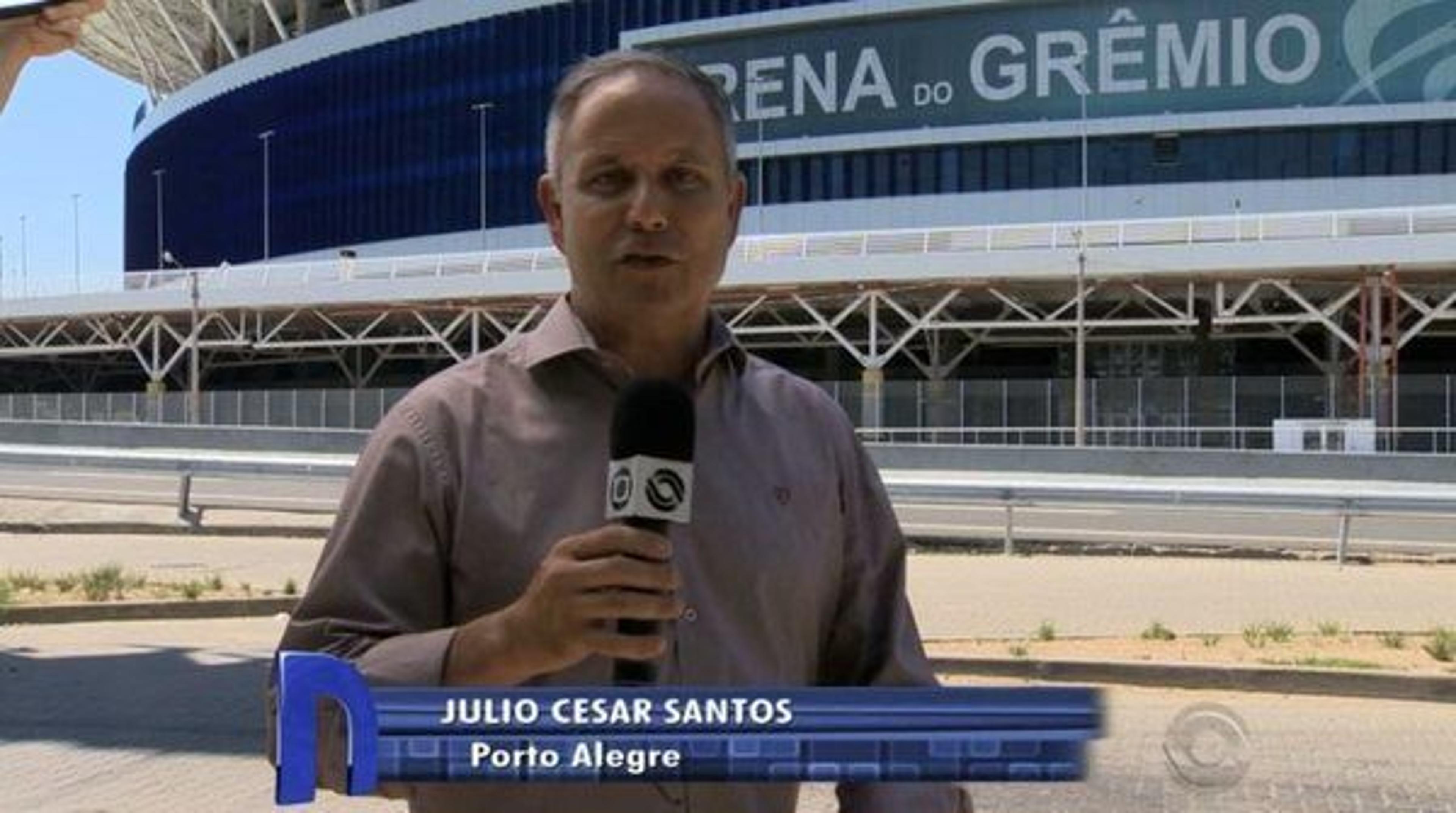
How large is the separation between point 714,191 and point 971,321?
159 feet

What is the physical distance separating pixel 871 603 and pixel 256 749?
658cm

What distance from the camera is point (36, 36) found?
966 centimetres

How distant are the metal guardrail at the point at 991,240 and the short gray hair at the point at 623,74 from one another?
41.9 meters

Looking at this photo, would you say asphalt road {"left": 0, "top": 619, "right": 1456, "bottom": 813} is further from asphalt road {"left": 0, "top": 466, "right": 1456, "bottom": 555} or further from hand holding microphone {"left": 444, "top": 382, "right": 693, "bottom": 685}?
asphalt road {"left": 0, "top": 466, "right": 1456, "bottom": 555}

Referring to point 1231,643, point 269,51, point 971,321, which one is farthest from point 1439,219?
point 269,51

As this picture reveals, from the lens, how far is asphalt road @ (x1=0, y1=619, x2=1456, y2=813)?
679cm

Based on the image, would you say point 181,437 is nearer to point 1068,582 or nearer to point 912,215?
point 1068,582

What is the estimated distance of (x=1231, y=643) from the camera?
37.0ft

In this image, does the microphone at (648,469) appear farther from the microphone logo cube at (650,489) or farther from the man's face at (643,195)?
the man's face at (643,195)

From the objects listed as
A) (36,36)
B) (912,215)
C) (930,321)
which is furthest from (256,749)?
(912,215)

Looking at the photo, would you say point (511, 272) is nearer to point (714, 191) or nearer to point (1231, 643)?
point (1231, 643)

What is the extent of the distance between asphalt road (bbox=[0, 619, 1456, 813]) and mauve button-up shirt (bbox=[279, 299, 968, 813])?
3293 millimetres

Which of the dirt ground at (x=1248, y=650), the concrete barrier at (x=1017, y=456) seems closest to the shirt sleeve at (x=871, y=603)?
the dirt ground at (x=1248, y=650)

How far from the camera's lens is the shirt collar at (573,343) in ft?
6.79
